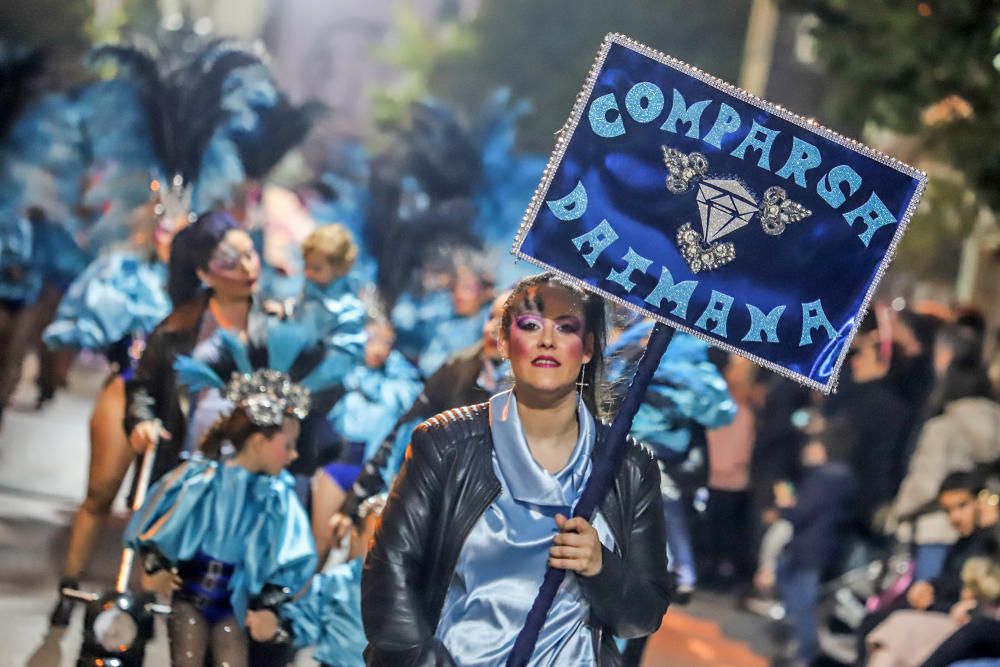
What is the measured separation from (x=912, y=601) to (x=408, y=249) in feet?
9.94

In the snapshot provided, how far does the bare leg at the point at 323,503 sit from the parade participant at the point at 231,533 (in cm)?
85

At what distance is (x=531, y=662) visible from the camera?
3486mm

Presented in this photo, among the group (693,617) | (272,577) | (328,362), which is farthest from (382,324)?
(272,577)

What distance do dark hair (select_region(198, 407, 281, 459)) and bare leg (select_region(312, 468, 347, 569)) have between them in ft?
3.33

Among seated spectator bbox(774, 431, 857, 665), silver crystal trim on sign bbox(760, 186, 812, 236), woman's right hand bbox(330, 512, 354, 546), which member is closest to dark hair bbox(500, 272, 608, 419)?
silver crystal trim on sign bbox(760, 186, 812, 236)

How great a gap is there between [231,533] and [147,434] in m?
1.25

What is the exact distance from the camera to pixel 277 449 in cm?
518

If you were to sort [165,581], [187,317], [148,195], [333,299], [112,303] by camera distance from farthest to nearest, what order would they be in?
1. [148,195]
2. [112,303]
3. [333,299]
4. [187,317]
5. [165,581]

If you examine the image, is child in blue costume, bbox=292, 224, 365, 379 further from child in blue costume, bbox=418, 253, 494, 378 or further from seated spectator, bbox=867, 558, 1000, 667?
seated spectator, bbox=867, 558, 1000, 667

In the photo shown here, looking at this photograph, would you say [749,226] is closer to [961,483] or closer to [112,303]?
[112,303]

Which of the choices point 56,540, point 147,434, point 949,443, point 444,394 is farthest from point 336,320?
point 949,443

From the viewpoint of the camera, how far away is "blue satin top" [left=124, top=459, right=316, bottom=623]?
16.3ft

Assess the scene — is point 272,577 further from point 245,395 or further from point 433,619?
point 433,619

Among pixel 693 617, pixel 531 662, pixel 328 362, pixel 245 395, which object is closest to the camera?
pixel 531 662
